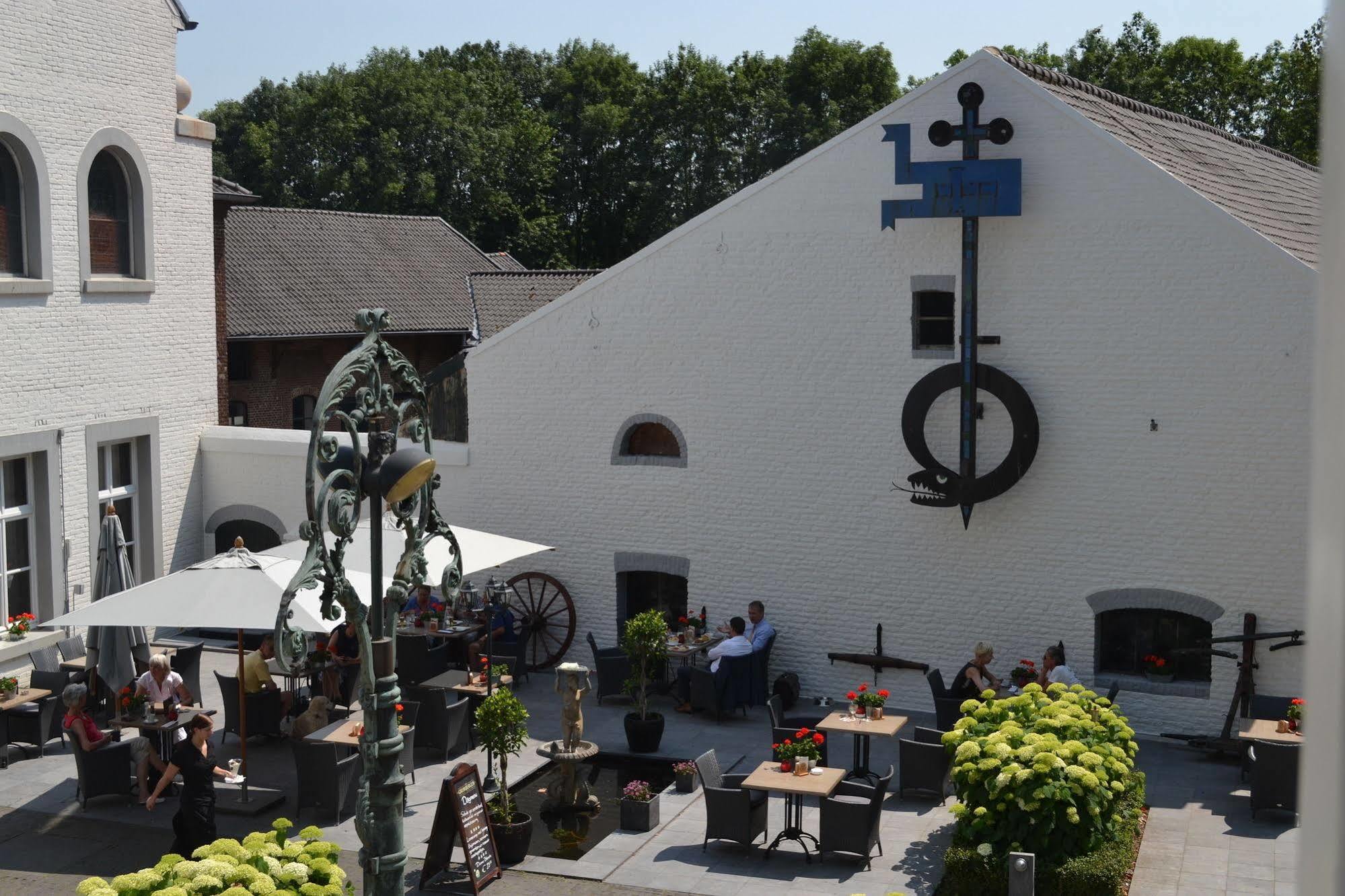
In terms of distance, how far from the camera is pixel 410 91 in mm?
58938

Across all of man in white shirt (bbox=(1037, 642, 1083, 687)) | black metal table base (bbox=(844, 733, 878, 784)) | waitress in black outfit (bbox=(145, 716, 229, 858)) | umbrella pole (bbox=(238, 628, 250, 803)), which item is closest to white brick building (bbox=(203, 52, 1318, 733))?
man in white shirt (bbox=(1037, 642, 1083, 687))

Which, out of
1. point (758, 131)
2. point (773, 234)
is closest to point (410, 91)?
point (758, 131)

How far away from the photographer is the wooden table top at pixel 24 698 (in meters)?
15.6

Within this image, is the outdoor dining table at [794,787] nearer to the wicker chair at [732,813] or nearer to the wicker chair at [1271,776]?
the wicker chair at [732,813]

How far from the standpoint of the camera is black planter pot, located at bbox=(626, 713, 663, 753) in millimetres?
15938

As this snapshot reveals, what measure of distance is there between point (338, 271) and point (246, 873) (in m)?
27.0

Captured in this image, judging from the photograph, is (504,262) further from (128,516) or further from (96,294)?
(96,294)

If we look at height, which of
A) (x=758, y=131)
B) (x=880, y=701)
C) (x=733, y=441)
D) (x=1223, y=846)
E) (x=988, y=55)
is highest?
(x=758, y=131)

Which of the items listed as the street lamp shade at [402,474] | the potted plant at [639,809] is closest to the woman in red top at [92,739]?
the potted plant at [639,809]

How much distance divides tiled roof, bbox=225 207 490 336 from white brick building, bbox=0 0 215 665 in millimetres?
8411

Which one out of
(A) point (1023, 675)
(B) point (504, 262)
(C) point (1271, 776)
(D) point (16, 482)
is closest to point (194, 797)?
(D) point (16, 482)

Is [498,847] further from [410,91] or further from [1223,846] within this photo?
[410,91]

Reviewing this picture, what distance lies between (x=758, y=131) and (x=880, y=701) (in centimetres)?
4806

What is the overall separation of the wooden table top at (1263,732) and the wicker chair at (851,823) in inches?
150
